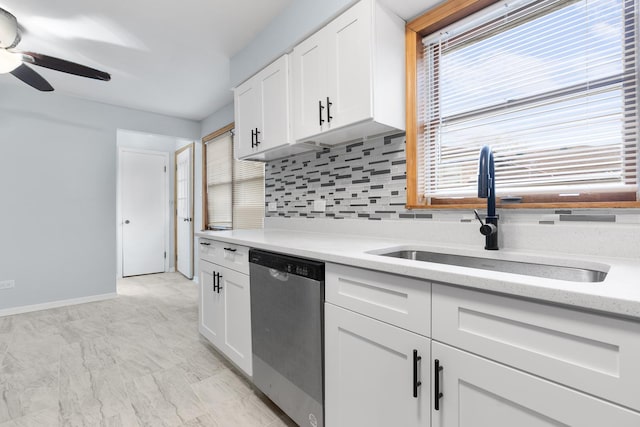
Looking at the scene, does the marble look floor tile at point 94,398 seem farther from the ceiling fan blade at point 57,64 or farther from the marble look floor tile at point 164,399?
the ceiling fan blade at point 57,64

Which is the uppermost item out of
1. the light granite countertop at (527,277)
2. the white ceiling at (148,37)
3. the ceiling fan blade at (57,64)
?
the white ceiling at (148,37)

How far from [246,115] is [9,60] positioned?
1537 mm

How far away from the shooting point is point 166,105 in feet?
13.0

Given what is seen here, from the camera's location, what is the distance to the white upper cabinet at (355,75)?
1.56 metres

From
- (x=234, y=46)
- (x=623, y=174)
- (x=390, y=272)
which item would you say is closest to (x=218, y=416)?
(x=390, y=272)

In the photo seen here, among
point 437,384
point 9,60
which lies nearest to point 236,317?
point 437,384

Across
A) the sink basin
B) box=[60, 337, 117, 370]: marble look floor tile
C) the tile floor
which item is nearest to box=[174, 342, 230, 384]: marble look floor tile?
the tile floor

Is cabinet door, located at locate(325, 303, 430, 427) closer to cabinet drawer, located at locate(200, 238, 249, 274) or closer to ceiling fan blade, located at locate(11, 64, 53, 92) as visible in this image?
cabinet drawer, located at locate(200, 238, 249, 274)

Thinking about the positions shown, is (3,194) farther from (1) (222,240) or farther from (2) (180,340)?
(1) (222,240)

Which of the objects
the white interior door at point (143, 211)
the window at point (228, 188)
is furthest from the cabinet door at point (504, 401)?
the white interior door at point (143, 211)

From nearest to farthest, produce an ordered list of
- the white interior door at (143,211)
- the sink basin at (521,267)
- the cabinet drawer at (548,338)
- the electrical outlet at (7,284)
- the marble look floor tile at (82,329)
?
1. the cabinet drawer at (548,338)
2. the sink basin at (521,267)
3. the marble look floor tile at (82,329)
4. the electrical outlet at (7,284)
5. the white interior door at (143,211)

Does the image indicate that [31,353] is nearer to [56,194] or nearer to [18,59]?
[56,194]

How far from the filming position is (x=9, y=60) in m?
1.99

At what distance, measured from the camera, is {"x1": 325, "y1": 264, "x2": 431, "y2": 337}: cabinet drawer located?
0.96 m
